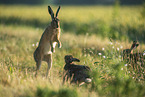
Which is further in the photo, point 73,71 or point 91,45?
point 91,45

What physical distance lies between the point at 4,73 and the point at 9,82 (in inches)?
17.7

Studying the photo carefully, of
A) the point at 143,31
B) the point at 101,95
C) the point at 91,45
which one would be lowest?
the point at 101,95

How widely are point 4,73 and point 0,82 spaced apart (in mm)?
341

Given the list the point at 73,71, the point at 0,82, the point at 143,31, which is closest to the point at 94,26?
the point at 143,31

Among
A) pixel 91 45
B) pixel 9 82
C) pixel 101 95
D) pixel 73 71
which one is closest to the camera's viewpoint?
pixel 101 95

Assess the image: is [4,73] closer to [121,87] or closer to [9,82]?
[9,82]

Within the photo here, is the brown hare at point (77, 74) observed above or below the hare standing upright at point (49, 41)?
below

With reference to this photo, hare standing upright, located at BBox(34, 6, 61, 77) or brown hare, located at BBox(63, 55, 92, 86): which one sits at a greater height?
hare standing upright, located at BBox(34, 6, 61, 77)

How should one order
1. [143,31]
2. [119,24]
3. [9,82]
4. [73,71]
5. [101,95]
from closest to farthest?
[101,95] → [9,82] → [73,71] → [143,31] → [119,24]

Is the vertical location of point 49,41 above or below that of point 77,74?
above

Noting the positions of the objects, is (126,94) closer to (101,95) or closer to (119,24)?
(101,95)

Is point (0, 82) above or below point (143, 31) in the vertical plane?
below

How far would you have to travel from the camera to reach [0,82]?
11.8ft

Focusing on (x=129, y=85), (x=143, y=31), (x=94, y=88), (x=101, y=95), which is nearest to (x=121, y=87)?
(x=129, y=85)
